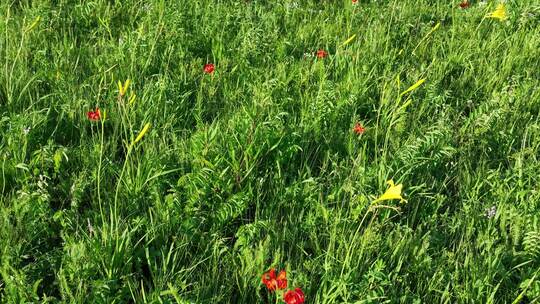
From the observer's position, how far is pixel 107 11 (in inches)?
138

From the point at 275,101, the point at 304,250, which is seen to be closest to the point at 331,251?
the point at 304,250

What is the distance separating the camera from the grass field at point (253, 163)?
1.89 m

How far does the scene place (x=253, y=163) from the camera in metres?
2.28

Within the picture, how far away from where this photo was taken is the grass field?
1891 mm

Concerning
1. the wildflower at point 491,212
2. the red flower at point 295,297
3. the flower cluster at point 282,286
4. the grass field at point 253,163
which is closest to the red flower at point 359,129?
the grass field at point 253,163

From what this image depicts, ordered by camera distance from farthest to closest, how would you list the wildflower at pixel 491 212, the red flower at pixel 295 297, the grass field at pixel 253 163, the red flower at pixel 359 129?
the red flower at pixel 359 129 < the wildflower at pixel 491 212 < the grass field at pixel 253 163 < the red flower at pixel 295 297

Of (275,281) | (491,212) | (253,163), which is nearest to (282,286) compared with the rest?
(275,281)

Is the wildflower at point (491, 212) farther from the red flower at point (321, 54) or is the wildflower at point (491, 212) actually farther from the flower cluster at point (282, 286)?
the red flower at point (321, 54)

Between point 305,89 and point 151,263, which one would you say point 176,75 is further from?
point 151,263

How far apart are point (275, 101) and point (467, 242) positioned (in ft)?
3.76

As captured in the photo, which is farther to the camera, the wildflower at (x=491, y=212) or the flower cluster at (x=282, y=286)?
the wildflower at (x=491, y=212)

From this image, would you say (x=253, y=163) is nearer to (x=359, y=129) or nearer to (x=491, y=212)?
(x=359, y=129)

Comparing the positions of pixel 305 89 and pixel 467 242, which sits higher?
pixel 305 89

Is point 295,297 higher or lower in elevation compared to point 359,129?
lower
